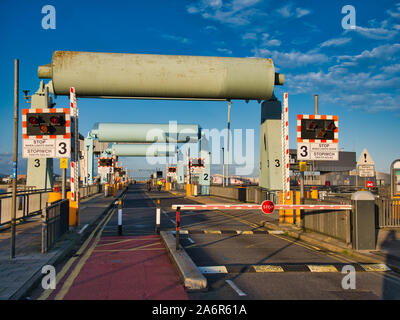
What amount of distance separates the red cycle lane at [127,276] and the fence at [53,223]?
110 cm

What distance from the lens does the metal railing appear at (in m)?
14.5

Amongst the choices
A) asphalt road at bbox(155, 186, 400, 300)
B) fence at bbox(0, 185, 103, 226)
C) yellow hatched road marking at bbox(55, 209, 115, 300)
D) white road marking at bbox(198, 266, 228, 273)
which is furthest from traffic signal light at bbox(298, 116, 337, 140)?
fence at bbox(0, 185, 103, 226)

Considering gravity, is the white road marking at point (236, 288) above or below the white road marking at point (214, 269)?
above

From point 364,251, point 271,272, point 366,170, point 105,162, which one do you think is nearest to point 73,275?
point 271,272

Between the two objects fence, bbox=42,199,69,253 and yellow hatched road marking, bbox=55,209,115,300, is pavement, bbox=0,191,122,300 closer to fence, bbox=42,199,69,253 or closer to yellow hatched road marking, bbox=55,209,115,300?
fence, bbox=42,199,69,253

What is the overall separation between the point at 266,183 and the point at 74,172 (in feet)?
37.3

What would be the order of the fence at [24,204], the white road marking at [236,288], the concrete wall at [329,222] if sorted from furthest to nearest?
1. the fence at [24,204]
2. the concrete wall at [329,222]
3. the white road marking at [236,288]

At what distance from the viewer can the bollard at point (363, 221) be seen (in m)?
10.3

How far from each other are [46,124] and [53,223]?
313 cm

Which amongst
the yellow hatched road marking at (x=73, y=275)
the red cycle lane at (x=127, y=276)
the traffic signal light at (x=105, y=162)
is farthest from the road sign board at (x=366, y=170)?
the traffic signal light at (x=105, y=162)

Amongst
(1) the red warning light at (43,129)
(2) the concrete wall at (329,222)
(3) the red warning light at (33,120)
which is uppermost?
(3) the red warning light at (33,120)

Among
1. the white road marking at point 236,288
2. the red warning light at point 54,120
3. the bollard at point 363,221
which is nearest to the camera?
the white road marking at point 236,288

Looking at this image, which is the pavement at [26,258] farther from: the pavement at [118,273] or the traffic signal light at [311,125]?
the traffic signal light at [311,125]
